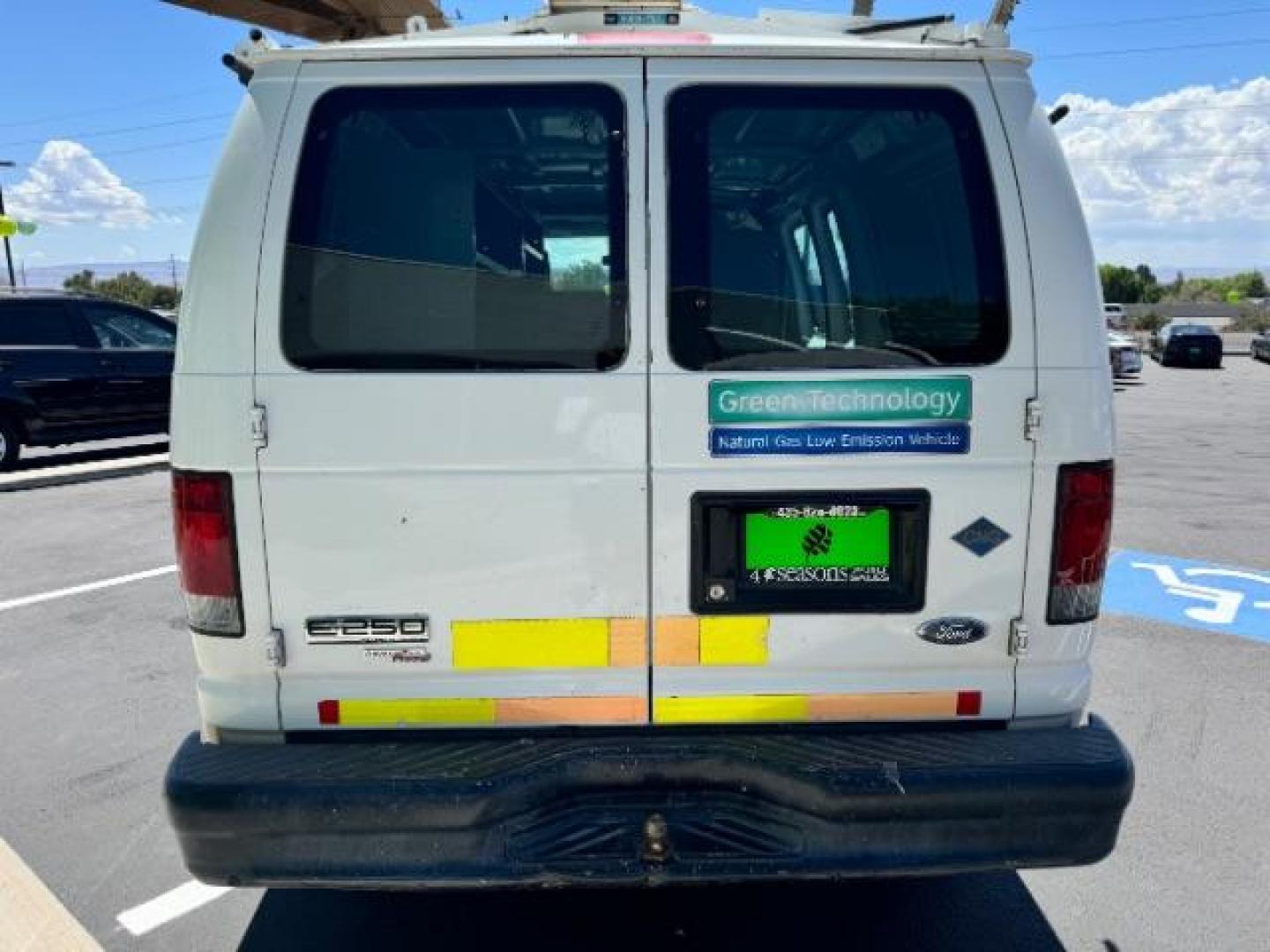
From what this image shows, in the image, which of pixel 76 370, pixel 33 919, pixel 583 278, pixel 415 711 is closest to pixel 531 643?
pixel 415 711

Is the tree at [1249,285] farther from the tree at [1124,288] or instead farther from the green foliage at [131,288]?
the green foliage at [131,288]

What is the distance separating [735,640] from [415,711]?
2.65 ft

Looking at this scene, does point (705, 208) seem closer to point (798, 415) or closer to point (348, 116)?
point (798, 415)

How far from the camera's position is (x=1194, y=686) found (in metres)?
4.19

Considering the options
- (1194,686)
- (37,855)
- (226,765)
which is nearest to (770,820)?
(226,765)

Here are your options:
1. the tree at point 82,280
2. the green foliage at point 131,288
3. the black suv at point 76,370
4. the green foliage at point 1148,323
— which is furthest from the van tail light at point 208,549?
the tree at point 82,280

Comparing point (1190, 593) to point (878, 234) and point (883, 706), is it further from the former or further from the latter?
point (878, 234)

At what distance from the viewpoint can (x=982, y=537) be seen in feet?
7.23

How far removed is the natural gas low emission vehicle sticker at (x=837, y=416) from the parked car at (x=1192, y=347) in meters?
29.8

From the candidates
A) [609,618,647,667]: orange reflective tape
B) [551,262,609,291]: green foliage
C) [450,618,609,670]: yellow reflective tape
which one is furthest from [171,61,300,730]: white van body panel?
[609,618,647,667]: orange reflective tape

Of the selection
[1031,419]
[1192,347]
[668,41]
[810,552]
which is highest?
[668,41]

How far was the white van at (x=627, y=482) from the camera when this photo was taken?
210cm

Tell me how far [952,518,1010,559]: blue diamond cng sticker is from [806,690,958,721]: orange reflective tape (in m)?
0.38

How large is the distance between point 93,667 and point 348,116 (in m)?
3.57
